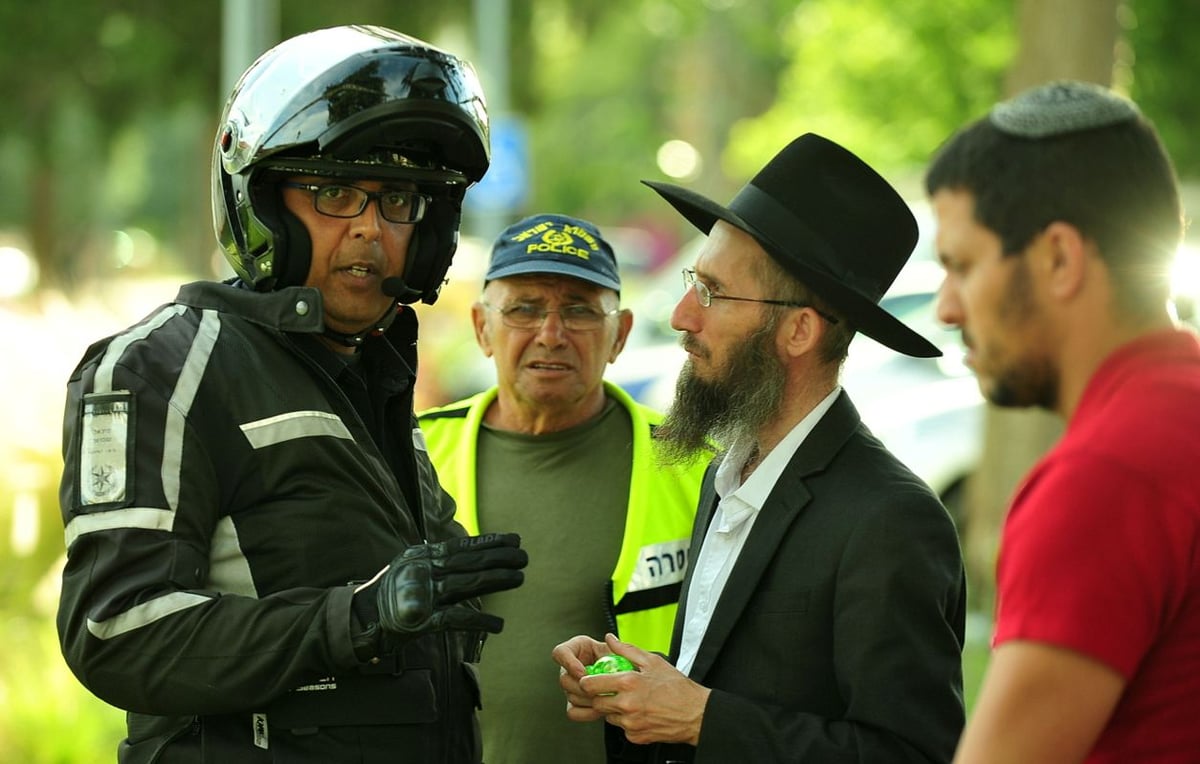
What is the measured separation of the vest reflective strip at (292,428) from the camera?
3.15m

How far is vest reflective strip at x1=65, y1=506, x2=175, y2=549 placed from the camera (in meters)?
2.97

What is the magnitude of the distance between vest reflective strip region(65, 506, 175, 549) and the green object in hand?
104 centimetres

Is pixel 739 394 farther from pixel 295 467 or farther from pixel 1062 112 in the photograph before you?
pixel 1062 112

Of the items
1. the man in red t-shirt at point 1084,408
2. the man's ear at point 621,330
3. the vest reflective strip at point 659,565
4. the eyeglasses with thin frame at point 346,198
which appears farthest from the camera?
the man's ear at point 621,330

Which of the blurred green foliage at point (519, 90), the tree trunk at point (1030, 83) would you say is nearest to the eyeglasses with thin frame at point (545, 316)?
the blurred green foliage at point (519, 90)

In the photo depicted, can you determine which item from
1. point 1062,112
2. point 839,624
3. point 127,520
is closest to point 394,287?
point 127,520

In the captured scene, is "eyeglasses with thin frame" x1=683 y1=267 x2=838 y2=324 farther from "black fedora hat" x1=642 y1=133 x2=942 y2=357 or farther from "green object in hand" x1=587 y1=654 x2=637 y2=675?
"green object in hand" x1=587 y1=654 x2=637 y2=675

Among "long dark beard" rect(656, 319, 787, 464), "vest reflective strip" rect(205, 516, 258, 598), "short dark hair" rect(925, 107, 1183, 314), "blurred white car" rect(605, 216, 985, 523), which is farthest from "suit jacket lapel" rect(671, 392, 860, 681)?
"blurred white car" rect(605, 216, 985, 523)

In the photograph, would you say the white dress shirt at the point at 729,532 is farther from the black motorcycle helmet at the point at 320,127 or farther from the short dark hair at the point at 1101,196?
the short dark hair at the point at 1101,196

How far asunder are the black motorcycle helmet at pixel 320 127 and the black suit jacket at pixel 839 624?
3.43ft

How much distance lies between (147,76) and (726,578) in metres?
21.9

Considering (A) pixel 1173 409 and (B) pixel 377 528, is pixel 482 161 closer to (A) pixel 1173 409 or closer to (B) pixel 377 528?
(B) pixel 377 528

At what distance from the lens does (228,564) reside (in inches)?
123

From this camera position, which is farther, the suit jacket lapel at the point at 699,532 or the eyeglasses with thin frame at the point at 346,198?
the suit jacket lapel at the point at 699,532
